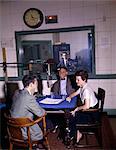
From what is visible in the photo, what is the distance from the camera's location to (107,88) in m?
4.58

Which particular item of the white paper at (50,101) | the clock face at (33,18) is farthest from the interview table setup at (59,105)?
the clock face at (33,18)

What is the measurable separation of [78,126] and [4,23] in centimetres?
288

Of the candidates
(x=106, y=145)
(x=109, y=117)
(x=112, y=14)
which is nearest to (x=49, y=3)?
(x=112, y=14)

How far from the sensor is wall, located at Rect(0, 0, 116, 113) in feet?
14.6

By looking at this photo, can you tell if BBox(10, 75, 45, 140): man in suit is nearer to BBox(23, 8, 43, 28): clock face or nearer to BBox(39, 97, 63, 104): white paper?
BBox(39, 97, 63, 104): white paper

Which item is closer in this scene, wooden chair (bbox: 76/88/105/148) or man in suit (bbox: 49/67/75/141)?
wooden chair (bbox: 76/88/105/148)

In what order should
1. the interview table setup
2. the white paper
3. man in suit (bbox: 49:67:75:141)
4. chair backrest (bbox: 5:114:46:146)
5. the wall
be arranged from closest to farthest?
1. chair backrest (bbox: 5:114:46:146)
2. the interview table setup
3. the white paper
4. man in suit (bbox: 49:67:75:141)
5. the wall

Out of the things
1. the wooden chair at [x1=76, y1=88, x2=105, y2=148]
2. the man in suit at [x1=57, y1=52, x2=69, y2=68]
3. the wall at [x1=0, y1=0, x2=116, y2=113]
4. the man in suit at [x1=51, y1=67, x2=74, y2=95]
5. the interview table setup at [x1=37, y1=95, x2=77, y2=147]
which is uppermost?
the wall at [x1=0, y1=0, x2=116, y2=113]

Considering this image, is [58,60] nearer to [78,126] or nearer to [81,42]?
[81,42]

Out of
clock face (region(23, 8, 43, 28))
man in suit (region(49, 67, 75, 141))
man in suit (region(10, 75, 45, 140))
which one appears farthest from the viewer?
clock face (region(23, 8, 43, 28))

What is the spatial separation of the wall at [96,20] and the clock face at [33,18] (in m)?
0.07

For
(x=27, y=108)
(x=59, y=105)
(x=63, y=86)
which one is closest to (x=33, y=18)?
(x=63, y=86)

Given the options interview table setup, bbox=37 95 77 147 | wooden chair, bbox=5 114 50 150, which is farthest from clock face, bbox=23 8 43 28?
wooden chair, bbox=5 114 50 150

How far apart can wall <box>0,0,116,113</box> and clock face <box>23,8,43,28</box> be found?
0.24 feet
